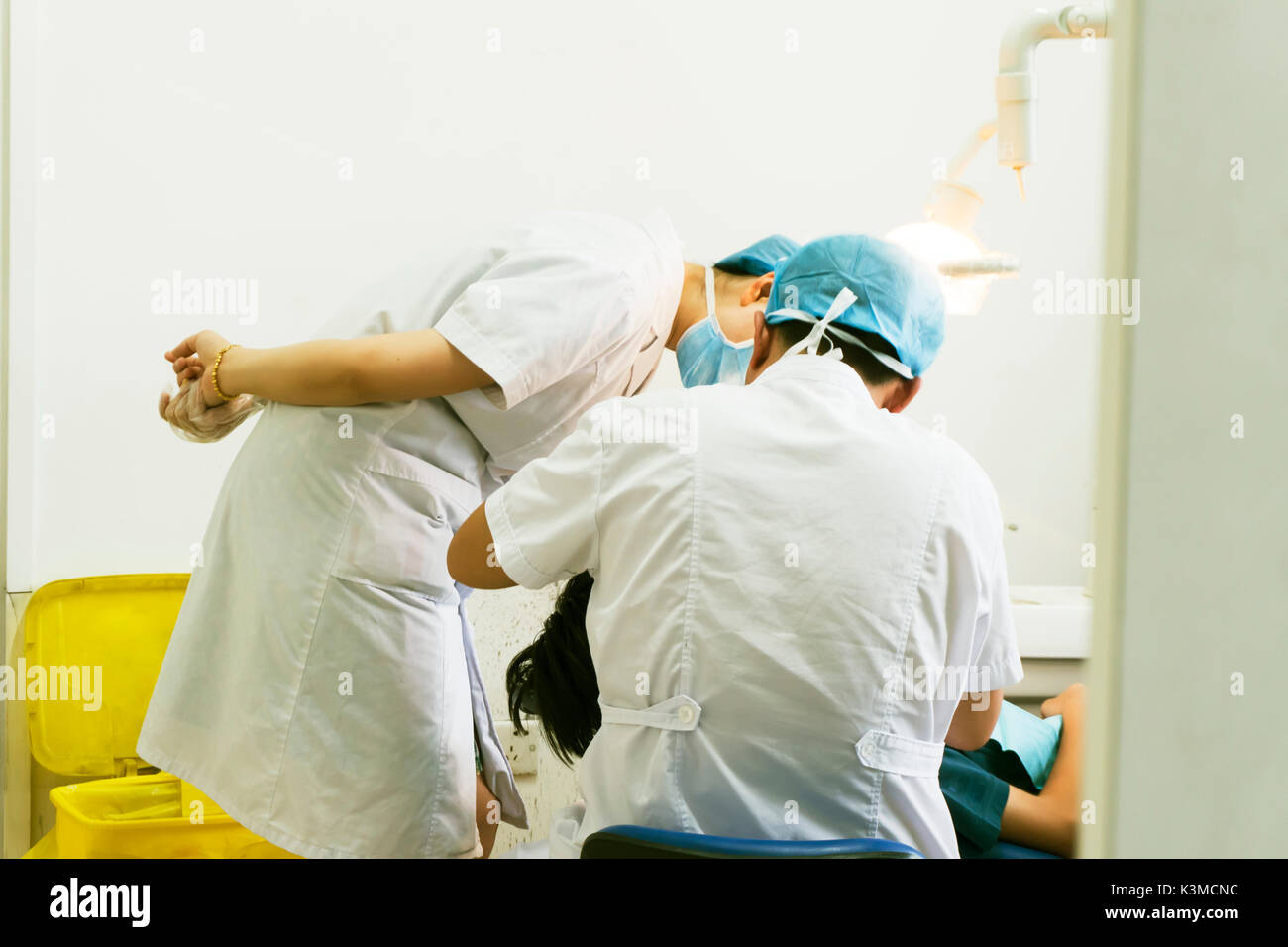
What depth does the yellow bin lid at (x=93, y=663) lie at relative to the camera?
175cm

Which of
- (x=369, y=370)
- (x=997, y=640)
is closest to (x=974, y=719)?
(x=997, y=640)

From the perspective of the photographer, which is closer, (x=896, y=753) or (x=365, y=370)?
(x=896, y=753)

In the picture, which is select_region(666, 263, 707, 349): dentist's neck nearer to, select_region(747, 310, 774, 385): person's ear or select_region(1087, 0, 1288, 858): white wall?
select_region(747, 310, 774, 385): person's ear

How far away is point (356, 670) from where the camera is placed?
121 centimetres

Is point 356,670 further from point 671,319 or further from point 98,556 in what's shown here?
point 98,556

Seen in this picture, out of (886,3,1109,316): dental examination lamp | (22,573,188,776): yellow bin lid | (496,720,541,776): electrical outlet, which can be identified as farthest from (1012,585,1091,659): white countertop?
(22,573,188,776): yellow bin lid

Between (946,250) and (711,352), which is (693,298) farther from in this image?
(946,250)

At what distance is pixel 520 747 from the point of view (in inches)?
76.2

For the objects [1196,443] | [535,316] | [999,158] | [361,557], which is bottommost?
[361,557]

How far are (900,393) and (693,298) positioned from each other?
1.12 feet

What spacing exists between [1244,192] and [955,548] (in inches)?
18.3

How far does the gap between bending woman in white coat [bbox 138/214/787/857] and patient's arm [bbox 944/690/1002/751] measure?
52 cm

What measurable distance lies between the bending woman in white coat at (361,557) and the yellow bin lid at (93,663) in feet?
1.88

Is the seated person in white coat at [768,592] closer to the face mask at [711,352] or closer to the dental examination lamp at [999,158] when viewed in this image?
the face mask at [711,352]
